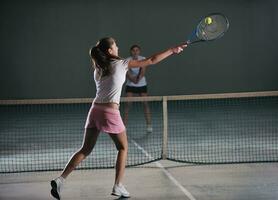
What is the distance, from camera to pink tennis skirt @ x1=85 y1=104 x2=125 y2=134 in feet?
16.8

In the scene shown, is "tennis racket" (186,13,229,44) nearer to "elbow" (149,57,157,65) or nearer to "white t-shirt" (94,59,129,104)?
"elbow" (149,57,157,65)

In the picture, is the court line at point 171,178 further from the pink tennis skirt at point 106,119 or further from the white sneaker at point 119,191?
the pink tennis skirt at point 106,119

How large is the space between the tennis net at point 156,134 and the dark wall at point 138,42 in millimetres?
1414

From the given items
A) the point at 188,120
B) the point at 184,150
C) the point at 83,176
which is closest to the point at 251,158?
the point at 184,150

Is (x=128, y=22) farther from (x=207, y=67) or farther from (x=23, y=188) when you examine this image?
(x=23, y=188)

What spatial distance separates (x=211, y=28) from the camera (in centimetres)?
593

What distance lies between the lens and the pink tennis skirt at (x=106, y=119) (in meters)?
5.12

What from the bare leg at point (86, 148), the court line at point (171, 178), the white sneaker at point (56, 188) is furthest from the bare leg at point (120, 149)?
the court line at point (171, 178)

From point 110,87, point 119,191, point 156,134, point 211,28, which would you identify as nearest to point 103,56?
point 110,87

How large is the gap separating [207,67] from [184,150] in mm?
9729

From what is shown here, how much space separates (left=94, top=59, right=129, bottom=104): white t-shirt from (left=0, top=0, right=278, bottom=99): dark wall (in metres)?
12.1

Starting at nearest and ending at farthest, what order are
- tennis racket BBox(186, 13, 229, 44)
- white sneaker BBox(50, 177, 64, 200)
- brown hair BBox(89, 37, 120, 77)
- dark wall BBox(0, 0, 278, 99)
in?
brown hair BBox(89, 37, 120, 77) < white sneaker BBox(50, 177, 64, 200) < tennis racket BBox(186, 13, 229, 44) < dark wall BBox(0, 0, 278, 99)

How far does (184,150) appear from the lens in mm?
8328

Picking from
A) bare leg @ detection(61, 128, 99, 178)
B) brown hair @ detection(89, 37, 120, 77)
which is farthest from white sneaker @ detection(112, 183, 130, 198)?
brown hair @ detection(89, 37, 120, 77)
